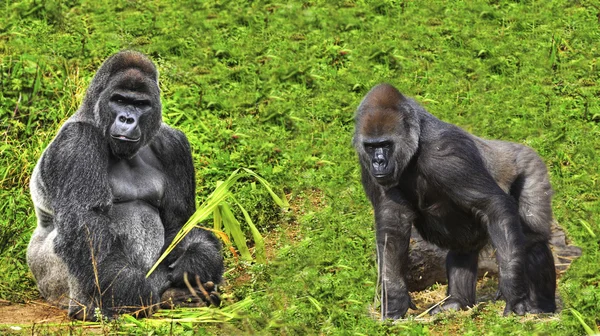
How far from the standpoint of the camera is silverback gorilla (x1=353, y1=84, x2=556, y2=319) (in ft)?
16.0

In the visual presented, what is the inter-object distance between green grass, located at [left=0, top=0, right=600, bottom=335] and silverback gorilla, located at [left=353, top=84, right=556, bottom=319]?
8.5 inches

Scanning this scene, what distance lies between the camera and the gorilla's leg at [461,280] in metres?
5.24

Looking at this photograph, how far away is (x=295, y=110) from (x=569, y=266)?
9.40 feet

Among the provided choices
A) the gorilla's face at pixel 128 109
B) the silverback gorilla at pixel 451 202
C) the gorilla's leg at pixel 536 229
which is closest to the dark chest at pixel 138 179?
the gorilla's face at pixel 128 109

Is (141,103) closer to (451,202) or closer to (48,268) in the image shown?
(48,268)

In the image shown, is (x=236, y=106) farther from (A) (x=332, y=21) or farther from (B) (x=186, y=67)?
(A) (x=332, y=21)

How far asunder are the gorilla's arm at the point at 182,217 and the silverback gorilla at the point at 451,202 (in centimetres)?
96

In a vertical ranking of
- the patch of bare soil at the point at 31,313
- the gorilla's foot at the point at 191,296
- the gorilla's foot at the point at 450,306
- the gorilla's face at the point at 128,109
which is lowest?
the patch of bare soil at the point at 31,313

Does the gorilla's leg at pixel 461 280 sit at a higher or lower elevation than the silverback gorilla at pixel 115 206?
lower

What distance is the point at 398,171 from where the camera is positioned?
16.4 ft

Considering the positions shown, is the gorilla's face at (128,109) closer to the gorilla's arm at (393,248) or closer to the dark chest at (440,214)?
the gorilla's arm at (393,248)

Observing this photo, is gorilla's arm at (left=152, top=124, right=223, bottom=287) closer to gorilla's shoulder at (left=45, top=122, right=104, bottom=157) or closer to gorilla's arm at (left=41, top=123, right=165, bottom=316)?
gorilla's arm at (left=41, top=123, right=165, bottom=316)

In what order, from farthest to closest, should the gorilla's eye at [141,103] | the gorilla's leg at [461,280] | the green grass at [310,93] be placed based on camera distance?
the green grass at [310,93], the gorilla's leg at [461,280], the gorilla's eye at [141,103]

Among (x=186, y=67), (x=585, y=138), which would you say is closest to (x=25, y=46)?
(x=186, y=67)
